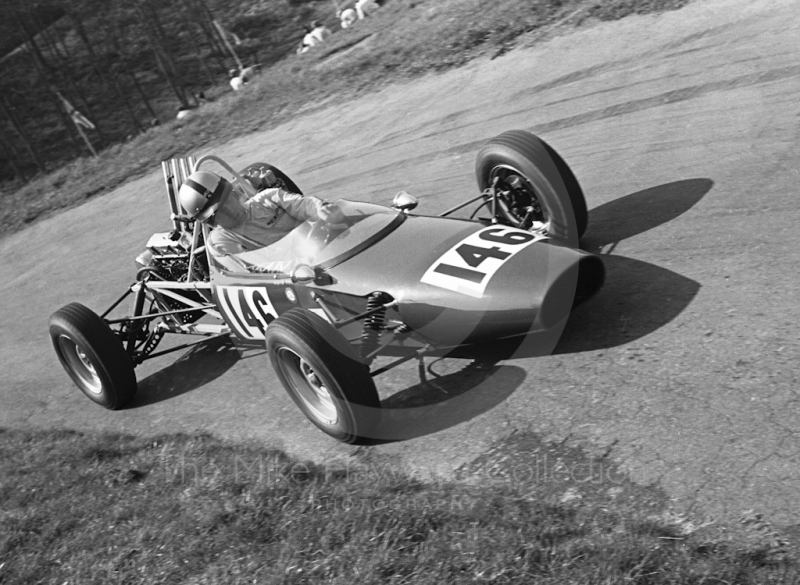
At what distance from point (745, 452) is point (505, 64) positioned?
8916mm

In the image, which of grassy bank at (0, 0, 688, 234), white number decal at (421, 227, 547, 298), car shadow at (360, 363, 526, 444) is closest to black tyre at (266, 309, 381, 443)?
car shadow at (360, 363, 526, 444)

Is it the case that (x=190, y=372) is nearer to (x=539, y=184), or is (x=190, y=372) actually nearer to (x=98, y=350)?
(x=98, y=350)

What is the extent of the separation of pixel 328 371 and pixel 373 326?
59 centimetres

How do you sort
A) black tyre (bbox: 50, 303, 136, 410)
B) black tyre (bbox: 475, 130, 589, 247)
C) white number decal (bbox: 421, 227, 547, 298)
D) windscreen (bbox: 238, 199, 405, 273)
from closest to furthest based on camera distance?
white number decal (bbox: 421, 227, 547, 298)
windscreen (bbox: 238, 199, 405, 273)
black tyre (bbox: 475, 130, 589, 247)
black tyre (bbox: 50, 303, 136, 410)

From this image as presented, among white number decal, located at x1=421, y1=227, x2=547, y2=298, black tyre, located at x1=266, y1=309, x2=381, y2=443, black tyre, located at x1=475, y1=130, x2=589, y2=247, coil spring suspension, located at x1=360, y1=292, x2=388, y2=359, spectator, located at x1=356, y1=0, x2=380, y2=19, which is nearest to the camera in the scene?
black tyre, located at x1=266, y1=309, x2=381, y2=443

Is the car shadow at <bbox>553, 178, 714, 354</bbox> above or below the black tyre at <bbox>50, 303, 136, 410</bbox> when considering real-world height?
below

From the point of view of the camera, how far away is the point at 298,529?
4.22 meters

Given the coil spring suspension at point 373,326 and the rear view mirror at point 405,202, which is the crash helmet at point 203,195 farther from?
the coil spring suspension at point 373,326

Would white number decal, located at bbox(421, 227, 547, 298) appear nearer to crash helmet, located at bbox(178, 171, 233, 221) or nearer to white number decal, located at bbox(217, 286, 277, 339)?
white number decal, located at bbox(217, 286, 277, 339)

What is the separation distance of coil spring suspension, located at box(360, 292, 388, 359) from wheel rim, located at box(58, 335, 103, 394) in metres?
2.69

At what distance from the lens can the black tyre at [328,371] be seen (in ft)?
14.7

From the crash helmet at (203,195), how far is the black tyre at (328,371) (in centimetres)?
137

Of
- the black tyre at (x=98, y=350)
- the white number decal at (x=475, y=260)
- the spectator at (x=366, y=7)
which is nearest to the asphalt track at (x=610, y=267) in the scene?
the black tyre at (x=98, y=350)

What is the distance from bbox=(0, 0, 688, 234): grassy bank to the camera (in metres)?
12.4
